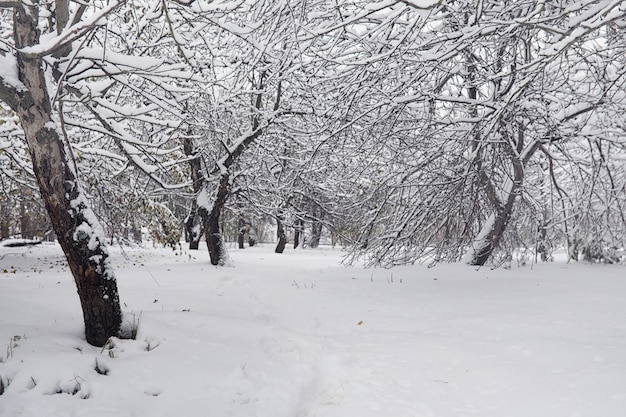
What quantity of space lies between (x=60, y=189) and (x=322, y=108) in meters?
6.18

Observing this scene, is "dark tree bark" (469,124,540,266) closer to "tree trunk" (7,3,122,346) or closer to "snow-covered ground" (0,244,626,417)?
"snow-covered ground" (0,244,626,417)

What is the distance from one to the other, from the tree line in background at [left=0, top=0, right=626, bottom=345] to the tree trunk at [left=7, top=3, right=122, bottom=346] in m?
0.01

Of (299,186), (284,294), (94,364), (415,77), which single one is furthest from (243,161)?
(94,364)

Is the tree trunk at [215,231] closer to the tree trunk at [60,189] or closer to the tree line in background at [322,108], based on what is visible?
the tree line in background at [322,108]

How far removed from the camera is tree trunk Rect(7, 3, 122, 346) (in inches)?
157

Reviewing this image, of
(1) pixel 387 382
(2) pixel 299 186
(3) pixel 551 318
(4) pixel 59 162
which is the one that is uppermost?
(2) pixel 299 186

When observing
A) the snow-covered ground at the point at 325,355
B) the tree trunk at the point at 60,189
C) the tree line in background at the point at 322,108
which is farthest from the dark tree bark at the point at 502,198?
the tree trunk at the point at 60,189

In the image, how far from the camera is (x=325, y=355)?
4.43 m

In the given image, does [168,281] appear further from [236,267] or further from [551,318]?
[551,318]

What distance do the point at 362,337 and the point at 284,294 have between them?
8.94ft

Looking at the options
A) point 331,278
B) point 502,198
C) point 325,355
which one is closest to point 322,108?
point 331,278

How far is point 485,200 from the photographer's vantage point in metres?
8.94

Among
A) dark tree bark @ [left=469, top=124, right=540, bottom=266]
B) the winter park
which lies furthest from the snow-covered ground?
dark tree bark @ [left=469, top=124, right=540, bottom=266]

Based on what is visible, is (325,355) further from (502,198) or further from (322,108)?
(502,198)
